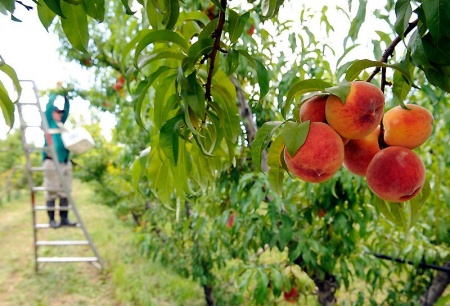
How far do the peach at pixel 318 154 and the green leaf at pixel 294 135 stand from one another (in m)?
0.03

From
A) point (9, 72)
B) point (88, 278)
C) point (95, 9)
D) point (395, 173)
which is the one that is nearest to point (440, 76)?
point (395, 173)

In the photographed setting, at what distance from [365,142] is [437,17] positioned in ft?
0.77

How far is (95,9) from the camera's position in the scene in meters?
0.60

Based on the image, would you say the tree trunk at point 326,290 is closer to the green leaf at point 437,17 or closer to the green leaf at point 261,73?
the green leaf at point 261,73

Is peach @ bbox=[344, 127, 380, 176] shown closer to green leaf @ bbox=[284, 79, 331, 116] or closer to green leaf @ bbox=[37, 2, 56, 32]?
green leaf @ bbox=[284, 79, 331, 116]

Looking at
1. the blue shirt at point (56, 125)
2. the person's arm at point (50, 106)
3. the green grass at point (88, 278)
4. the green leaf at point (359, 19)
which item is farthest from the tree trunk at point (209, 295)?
the person's arm at point (50, 106)

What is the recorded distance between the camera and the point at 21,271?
12.8 feet

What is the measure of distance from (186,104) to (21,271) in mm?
3970

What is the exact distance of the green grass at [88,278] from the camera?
10.6 feet

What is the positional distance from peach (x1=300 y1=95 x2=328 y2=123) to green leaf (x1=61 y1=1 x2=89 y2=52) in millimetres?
351

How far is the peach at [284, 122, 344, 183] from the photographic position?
1.86 ft

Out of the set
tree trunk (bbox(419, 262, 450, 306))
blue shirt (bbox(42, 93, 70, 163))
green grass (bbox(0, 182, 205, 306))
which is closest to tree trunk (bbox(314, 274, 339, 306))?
tree trunk (bbox(419, 262, 450, 306))

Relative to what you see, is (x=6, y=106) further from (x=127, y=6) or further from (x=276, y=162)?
(x=276, y=162)

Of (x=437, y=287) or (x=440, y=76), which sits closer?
(x=440, y=76)
